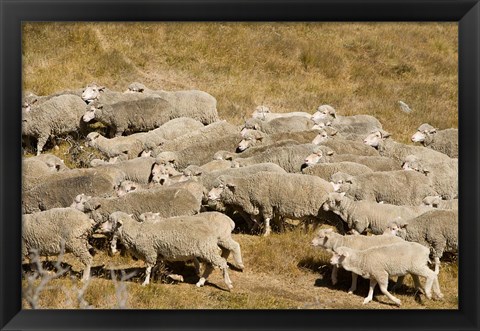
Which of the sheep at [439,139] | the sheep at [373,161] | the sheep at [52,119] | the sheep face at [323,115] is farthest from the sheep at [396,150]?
the sheep at [52,119]

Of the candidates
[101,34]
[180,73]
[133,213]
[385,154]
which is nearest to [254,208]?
[133,213]

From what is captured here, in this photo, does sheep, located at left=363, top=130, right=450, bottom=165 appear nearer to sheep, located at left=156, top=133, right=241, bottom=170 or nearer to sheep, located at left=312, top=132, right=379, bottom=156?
sheep, located at left=312, top=132, right=379, bottom=156

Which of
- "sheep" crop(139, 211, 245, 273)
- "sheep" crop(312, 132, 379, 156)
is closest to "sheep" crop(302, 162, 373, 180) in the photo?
"sheep" crop(312, 132, 379, 156)

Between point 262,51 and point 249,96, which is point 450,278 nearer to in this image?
point 249,96

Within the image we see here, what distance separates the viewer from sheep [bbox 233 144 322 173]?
54.1 ft

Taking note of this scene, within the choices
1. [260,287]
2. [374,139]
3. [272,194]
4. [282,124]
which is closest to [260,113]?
[282,124]

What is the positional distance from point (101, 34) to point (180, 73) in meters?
3.53

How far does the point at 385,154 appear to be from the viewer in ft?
59.9

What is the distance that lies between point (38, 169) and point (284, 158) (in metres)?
5.04

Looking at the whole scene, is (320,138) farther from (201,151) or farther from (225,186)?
(225,186)

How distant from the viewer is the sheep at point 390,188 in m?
14.7

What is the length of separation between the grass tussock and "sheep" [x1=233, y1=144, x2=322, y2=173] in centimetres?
713

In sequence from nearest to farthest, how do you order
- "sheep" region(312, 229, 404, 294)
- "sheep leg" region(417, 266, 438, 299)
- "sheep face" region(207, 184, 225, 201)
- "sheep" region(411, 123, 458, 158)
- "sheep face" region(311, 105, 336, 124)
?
"sheep leg" region(417, 266, 438, 299) → "sheep" region(312, 229, 404, 294) → "sheep face" region(207, 184, 225, 201) → "sheep" region(411, 123, 458, 158) → "sheep face" region(311, 105, 336, 124)
